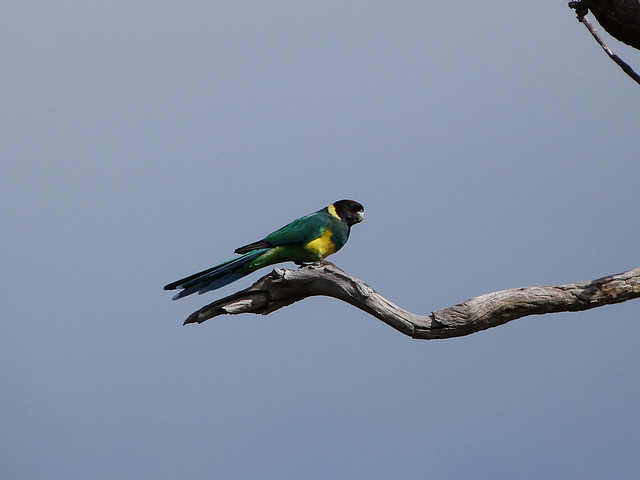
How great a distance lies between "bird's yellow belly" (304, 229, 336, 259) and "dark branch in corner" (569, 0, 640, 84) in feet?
8.68

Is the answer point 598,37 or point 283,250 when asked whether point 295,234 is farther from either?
point 598,37

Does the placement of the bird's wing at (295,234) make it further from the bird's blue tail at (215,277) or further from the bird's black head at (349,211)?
the bird's black head at (349,211)

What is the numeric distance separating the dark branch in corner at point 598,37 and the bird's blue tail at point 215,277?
313cm

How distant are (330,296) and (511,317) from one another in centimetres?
135

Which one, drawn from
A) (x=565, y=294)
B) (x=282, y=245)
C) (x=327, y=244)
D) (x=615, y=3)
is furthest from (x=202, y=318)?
(x=615, y=3)

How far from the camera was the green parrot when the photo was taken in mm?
4906

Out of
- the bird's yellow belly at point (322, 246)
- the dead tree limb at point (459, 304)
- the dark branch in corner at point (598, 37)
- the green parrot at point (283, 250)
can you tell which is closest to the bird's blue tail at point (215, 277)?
the green parrot at point (283, 250)

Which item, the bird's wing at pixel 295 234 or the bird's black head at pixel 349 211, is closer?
the bird's wing at pixel 295 234

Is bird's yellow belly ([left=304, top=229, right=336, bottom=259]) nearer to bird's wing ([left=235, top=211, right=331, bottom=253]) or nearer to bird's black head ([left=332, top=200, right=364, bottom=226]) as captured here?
bird's wing ([left=235, top=211, right=331, bottom=253])

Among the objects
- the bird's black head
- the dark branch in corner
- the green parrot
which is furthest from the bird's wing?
the dark branch in corner

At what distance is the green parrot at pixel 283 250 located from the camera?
4906mm

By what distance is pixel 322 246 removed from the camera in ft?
17.3

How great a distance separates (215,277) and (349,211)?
4.76ft

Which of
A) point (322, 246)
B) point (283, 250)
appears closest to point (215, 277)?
point (283, 250)
